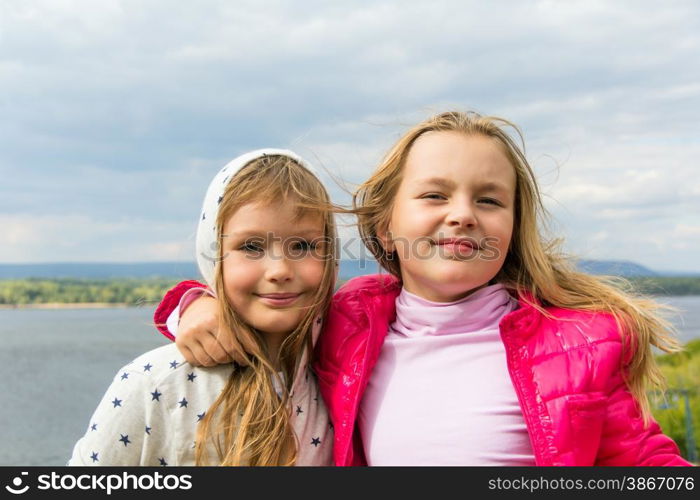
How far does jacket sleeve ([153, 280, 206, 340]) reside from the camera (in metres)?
2.66

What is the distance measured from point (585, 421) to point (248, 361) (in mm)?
1101

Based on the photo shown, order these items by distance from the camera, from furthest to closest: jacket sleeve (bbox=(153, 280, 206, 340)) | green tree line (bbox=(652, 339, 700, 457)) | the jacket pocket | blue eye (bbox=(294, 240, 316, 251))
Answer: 1. green tree line (bbox=(652, 339, 700, 457))
2. jacket sleeve (bbox=(153, 280, 206, 340))
3. blue eye (bbox=(294, 240, 316, 251))
4. the jacket pocket

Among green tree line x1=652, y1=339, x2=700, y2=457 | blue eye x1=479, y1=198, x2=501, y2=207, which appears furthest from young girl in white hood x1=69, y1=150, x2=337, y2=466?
green tree line x1=652, y1=339, x2=700, y2=457

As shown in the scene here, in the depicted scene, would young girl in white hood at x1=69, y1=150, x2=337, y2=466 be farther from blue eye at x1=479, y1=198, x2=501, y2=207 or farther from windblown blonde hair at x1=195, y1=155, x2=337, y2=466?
blue eye at x1=479, y1=198, x2=501, y2=207

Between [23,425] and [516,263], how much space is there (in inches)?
2044

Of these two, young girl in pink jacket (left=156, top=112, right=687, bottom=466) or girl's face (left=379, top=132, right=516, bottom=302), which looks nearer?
young girl in pink jacket (left=156, top=112, right=687, bottom=466)

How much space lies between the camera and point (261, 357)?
2.38 m

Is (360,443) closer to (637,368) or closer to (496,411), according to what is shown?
(496,411)

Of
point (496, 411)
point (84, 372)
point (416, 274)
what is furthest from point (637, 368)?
point (84, 372)

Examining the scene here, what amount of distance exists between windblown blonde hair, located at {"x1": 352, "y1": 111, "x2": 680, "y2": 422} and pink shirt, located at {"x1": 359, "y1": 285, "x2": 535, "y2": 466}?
15 cm

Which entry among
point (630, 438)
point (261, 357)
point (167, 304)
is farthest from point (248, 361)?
point (630, 438)

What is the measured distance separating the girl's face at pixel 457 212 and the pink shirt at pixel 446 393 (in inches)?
5.0

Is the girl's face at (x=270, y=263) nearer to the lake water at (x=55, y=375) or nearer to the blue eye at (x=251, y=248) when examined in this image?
the blue eye at (x=251, y=248)

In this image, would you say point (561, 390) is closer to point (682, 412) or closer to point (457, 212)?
point (457, 212)
